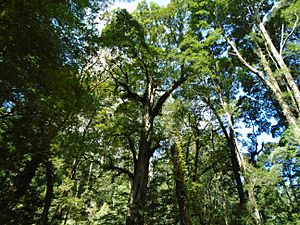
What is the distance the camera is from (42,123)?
5910 millimetres

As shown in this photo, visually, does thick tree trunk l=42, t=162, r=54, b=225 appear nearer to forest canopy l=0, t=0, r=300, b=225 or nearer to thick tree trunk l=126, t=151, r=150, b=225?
forest canopy l=0, t=0, r=300, b=225

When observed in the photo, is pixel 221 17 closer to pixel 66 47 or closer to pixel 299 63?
pixel 299 63

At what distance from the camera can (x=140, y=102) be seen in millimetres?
12320

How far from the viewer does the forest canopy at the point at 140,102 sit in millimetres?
4898

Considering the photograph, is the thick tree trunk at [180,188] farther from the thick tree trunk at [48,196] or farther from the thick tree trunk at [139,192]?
the thick tree trunk at [48,196]

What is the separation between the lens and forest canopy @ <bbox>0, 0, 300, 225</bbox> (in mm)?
4898

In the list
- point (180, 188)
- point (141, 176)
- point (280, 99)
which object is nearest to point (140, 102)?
point (141, 176)

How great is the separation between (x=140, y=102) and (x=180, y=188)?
5012mm

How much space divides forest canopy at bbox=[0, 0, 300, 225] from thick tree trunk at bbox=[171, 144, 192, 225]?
0.14 feet

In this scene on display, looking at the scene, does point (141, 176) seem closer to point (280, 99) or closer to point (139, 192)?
point (139, 192)

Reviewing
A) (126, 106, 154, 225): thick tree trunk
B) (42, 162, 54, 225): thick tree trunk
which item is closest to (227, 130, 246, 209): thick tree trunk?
(126, 106, 154, 225): thick tree trunk

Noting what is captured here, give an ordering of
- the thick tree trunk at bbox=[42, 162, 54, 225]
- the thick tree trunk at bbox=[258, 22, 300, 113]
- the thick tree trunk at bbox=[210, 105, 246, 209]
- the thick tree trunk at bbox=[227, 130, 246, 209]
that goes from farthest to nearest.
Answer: the thick tree trunk at bbox=[210, 105, 246, 209], the thick tree trunk at bbox=[227, 130, 246, 209], the thick tree trunk at bbox=[258, 22, 300, 113], the thick tree trunk at bbox=[42, 162, 54, 225]

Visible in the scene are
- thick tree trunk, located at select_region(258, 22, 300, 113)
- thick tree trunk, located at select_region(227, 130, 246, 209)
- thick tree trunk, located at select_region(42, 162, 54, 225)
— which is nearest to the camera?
thick tree trunk, located at select_region(42, 162, 54, 225)

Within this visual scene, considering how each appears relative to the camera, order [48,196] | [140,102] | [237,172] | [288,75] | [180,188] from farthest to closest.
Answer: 1. [237,172]
2. [140,102]
3. [288,75]
4. [180,188]
5. [48,196]
